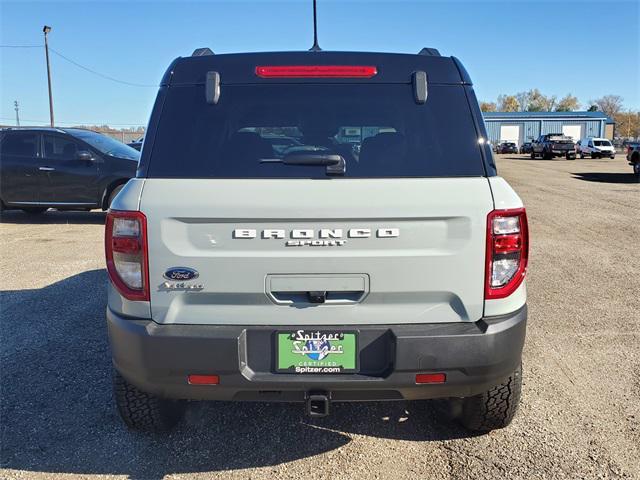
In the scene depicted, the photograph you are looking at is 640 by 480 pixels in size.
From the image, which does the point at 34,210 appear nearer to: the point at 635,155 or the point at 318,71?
the point at 318,71

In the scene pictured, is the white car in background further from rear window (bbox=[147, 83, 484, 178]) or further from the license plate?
the license plate

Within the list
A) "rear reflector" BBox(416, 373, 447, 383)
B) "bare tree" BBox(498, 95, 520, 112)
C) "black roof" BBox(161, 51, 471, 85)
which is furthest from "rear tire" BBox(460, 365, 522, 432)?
"bare tree" BBox(498, 95, 520, 112)

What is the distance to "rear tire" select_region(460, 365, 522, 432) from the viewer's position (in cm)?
297

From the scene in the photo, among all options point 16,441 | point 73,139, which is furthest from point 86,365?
point 73,139

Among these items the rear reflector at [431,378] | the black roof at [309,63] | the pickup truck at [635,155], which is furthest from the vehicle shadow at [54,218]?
the pickup truck at [635,155]

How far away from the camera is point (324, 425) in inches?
132

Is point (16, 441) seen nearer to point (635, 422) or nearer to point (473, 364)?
point (473, 364)

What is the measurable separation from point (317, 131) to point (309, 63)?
34 cm

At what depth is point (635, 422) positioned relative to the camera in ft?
11.0

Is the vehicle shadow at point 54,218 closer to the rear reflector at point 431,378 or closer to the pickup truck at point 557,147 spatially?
the rear reflector at point 431,378

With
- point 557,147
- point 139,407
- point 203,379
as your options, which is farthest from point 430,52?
point 557,147

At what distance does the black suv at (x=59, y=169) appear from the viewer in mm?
10695

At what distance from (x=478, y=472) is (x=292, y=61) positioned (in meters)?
2.32

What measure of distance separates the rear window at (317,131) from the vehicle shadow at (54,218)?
9.42 metres
